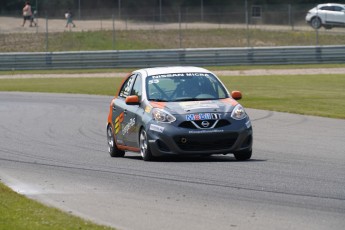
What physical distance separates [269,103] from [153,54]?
20504mm

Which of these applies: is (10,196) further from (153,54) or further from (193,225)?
(153,54)

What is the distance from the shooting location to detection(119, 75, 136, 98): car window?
15.5 metres

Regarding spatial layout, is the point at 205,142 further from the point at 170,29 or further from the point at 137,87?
the point at 170,29

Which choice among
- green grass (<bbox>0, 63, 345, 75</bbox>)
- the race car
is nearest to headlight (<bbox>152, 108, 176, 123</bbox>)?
the race car

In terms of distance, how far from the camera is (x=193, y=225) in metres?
8.52

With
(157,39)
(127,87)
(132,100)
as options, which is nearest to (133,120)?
(132,100)

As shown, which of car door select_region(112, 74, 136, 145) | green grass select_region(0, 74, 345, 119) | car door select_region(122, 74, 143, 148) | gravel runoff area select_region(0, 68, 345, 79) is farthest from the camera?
gravel runoff area select_region(0, 68, 345, 79)

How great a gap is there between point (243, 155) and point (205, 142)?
709 millimetres

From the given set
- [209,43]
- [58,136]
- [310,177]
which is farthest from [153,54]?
[310,177]

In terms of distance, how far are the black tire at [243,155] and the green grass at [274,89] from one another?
27.3ft

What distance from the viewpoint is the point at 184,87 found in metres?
14.6

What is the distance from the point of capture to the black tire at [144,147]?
13844 mm

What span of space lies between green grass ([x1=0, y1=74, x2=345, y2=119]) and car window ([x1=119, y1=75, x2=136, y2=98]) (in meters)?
7.51

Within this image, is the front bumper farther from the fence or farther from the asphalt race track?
the fence
